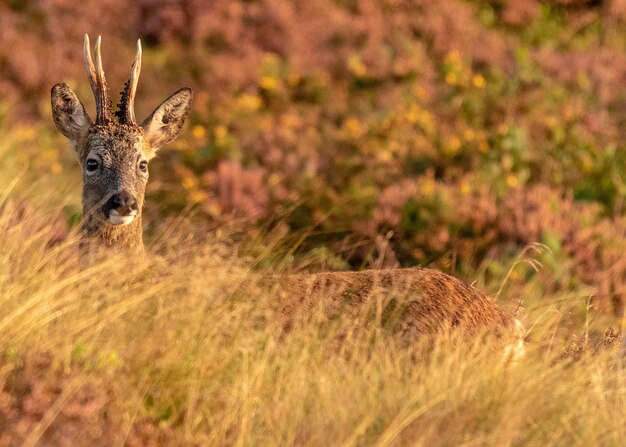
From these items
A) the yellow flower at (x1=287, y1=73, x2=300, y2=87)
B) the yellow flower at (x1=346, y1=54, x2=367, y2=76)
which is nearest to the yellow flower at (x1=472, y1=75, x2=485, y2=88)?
the yellow flower at (x1=346, y1=54, x2=367, y2=76)

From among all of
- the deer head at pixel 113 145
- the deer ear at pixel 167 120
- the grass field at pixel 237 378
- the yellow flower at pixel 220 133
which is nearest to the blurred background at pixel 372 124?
the yellow flower at pixel 220 133

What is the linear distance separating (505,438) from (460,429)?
193 millimetres

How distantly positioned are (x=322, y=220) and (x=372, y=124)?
296 centimetres

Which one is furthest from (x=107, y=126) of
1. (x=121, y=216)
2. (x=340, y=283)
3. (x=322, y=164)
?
(x=322, y=164)

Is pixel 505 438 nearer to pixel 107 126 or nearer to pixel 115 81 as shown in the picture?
pixel 107 126

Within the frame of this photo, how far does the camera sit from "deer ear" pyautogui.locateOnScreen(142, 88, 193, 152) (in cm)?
748

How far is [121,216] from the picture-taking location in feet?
21.0

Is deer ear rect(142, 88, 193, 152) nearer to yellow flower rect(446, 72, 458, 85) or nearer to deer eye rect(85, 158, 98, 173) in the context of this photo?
deer eye rect(85, 158, 98, 173)

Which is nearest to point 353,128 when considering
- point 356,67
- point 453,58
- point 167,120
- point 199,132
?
point 199,132

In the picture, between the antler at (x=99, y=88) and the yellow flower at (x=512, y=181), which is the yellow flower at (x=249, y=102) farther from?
the antler at (x=99, y=88)

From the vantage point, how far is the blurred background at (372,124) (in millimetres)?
9383

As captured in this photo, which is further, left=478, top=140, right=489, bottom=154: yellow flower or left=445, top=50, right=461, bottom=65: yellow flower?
left=445, top=50, right=461, bottom=65: yellow flower

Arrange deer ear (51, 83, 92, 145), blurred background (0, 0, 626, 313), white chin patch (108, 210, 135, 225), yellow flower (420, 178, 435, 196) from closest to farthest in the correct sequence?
white chin patch (108, 210, 135, 225) → deer ear (51, 83, 92, 145) → blurred background (0, 0, 626, 313) → yellow flower (420, 178, 435, 196)

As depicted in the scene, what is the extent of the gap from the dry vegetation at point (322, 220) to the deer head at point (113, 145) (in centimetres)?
23
